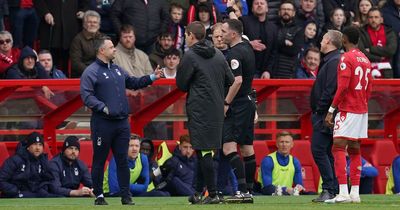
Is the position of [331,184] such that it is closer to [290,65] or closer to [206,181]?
[206,181]

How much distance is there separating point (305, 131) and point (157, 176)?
300 centimetres

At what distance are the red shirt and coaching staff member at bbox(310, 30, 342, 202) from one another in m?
0.57

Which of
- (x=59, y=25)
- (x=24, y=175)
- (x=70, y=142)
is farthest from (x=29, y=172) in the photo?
(x=59, y=25)

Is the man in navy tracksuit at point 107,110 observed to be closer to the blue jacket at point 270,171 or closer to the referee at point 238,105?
the referee at point 238,105

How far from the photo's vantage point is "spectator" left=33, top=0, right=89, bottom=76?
2362 centimetres

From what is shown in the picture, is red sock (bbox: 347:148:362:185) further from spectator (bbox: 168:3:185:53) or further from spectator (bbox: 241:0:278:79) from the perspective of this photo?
spectator (bbox: 168:3:185:53)

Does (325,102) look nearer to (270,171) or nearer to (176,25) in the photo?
(270,171)

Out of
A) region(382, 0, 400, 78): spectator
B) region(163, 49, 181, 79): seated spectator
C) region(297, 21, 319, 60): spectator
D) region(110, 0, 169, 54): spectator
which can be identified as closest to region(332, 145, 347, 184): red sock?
region(163, 49, 181, 79): seated spectator

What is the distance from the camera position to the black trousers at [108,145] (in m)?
16.9

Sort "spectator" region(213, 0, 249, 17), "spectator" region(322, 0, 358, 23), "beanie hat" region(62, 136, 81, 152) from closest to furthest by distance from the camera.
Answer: "beanie hat" region(62, 136, 81, 152)
"spectator" region(213, 0, 249, 17)
"spectator" region(322, 0, 358, 23)

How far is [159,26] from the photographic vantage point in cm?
2444

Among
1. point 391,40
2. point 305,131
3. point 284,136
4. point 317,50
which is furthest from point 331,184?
point 391,40

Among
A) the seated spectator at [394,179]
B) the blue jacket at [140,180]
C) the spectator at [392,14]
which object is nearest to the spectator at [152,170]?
the blue jacket at [140,180]

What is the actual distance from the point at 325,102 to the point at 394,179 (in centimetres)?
499
